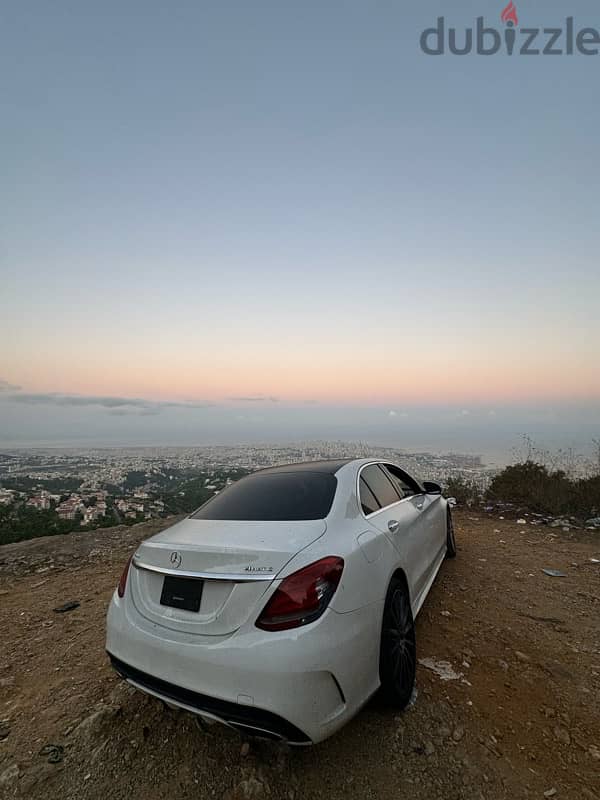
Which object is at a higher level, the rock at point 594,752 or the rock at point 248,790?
the rock at point 248,790

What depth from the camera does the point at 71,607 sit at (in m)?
4.00

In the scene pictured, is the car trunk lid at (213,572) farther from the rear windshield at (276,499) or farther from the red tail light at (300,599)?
the rear windshield at (276,499)

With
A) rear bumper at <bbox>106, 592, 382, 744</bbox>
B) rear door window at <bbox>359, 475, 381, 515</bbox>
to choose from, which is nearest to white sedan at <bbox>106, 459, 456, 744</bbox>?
rear bumper at <bbox>106, 592, 382, 744</bbox>

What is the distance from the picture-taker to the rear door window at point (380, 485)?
307 cm

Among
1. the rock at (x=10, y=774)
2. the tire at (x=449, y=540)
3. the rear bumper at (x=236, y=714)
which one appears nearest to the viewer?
Answer: the rear bumper at (x=236, y=714)

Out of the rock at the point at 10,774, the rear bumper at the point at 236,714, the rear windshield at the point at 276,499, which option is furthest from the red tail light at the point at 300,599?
the rock at the point at 10,774

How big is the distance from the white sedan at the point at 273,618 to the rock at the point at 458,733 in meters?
0.27

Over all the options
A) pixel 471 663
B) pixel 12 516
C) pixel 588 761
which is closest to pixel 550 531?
pixel 471 663

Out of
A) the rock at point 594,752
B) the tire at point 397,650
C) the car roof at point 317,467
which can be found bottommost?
the rock at point 594,752

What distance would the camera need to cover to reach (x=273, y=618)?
68.6 inches

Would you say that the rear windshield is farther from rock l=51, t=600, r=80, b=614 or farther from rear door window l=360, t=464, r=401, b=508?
rock l=51, t=600, r=80, b=614

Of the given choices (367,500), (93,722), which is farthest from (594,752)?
(93,722)

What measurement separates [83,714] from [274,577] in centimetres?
164

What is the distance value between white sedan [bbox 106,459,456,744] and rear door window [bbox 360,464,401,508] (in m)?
0.46
